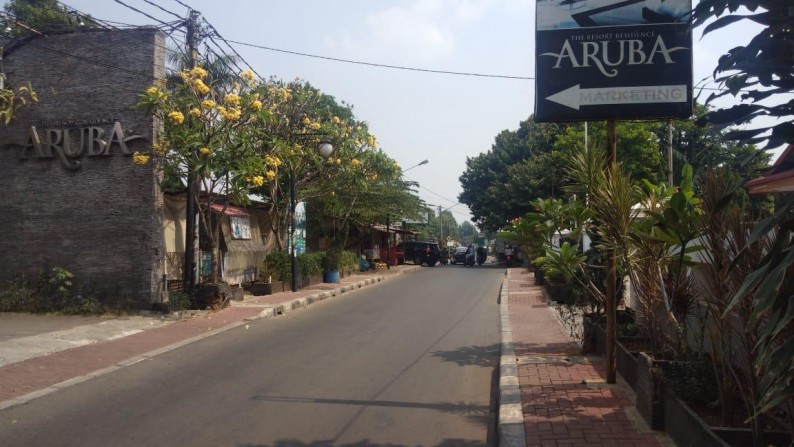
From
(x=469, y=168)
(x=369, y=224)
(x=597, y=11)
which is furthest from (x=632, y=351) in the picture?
(x=469, y=168)

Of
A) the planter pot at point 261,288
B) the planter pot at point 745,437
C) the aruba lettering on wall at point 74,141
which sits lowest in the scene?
the planter pot at point 261,288

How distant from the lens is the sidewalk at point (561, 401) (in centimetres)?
517

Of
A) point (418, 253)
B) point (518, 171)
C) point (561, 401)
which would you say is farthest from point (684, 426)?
point (418, 253)

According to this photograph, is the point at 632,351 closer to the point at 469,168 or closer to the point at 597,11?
the point at 597,11

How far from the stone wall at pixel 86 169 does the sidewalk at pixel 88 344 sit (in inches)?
65.9

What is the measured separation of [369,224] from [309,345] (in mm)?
21783

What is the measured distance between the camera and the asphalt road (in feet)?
18.3

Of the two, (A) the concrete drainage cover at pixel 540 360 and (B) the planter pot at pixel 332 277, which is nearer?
(A) the concrete drainage cover at pixel 540 360

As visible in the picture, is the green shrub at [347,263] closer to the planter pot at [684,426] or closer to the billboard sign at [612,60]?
the billboard sign at [612,60]

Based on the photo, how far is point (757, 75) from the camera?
2.83 m

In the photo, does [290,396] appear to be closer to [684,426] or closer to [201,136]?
[684,426]

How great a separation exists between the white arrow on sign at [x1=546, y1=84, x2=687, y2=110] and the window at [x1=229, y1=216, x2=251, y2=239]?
14.3 meters

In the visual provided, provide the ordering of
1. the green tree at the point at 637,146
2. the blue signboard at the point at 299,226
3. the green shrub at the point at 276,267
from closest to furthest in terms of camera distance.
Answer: the green shrub at the point at 276,267
the blue signboard at the point at 299,226
the green tree at the point at 637,146

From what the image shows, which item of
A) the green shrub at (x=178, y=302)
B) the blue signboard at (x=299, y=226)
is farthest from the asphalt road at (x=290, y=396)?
the blue signboard at (x=299, y=226)
